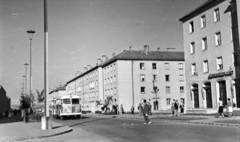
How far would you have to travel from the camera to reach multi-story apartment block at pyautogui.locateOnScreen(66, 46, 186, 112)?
64812 mm

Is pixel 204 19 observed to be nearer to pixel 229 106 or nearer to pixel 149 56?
pixel 229 106

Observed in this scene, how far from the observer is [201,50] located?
123 ft

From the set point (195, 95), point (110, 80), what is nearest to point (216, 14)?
point (195, 95)

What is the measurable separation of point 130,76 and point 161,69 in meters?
8.04

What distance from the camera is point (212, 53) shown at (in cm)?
3531

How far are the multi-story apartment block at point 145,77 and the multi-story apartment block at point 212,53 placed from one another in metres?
23.7

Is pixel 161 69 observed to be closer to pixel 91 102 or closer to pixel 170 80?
pixel 170 80

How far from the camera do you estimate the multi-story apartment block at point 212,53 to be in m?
31.7

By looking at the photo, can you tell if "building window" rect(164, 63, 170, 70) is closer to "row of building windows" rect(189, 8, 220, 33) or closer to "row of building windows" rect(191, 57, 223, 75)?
"row of building windows" rect(189, 8, 220, 33)

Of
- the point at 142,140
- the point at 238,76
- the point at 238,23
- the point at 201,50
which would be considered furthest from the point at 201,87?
the point at 142,140

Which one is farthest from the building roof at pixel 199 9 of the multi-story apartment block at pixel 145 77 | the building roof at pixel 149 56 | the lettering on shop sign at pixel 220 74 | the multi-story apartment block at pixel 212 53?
the building roof at pixel 149 56

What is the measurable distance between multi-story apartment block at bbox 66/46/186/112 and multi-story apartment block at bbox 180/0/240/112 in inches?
935

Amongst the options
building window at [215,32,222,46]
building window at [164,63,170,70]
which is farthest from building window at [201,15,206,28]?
building window at [164,63,170,70]

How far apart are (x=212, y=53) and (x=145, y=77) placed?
31.9 metres
